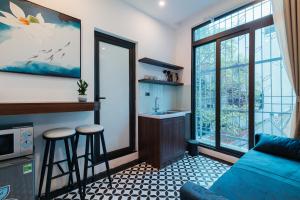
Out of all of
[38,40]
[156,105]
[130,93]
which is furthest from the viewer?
[156,105]

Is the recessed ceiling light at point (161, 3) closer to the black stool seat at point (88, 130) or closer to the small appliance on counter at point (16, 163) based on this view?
the black stool seat at point (88, 130)

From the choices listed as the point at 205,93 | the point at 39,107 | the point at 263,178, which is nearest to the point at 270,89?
the point at 205,93

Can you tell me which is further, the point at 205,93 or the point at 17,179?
the point at 205,93

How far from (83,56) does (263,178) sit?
8.56 ft

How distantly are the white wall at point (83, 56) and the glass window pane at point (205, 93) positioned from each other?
1035 millimetres

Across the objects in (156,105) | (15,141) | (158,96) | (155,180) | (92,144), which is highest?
(158,96)

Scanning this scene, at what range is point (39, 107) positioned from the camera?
5.43 ft

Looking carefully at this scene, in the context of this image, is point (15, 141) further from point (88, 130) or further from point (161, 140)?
point (161, 140)

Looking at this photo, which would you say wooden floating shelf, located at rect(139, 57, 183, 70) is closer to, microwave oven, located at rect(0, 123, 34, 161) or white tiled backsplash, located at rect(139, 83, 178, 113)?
white tiled backsplash, located at rect(139, 83, 178, 113)

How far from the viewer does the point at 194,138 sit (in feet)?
11.9

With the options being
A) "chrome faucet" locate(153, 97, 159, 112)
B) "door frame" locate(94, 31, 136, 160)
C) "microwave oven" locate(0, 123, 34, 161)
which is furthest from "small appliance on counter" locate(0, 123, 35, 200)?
"chrome faucet" locate(153, 97, 159, 112)

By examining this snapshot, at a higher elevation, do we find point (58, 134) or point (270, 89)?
point (270, 89)

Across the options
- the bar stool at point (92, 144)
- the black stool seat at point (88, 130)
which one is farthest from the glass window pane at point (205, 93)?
the black stool seat at point (88, 130)

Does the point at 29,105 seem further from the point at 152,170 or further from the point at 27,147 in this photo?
the point at 152,170
